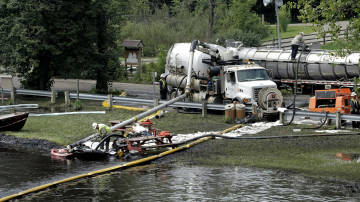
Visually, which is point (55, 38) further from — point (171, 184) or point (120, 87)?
point (171, 184)

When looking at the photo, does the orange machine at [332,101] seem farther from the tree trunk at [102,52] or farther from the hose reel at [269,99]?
the tree trunk at [102,52]

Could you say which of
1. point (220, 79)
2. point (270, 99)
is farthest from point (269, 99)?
point (220, 79)

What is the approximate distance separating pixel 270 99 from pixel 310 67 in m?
10.4

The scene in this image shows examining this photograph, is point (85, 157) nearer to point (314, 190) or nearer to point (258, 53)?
point (314, 190)

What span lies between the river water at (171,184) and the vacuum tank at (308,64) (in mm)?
16632

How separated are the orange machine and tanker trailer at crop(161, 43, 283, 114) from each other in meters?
1.67

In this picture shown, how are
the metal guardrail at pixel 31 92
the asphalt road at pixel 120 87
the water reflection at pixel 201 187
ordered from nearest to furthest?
the water reflection at pixel 201 187 → the metal guardrail at pixel 31 92 → the asphalt road at pixel 120 87

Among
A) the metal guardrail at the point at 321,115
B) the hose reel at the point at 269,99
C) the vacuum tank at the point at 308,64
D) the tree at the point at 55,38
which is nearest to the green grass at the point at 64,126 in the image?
the hose reel at the point at 269,99

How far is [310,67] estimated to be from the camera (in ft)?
Result: 120

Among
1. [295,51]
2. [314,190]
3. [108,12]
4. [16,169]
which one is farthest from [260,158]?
[108,12]

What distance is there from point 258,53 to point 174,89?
790 cm

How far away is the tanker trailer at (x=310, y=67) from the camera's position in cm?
3478

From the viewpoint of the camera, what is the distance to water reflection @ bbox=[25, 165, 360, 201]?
15688 millimetres

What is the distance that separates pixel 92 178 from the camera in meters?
18.2
